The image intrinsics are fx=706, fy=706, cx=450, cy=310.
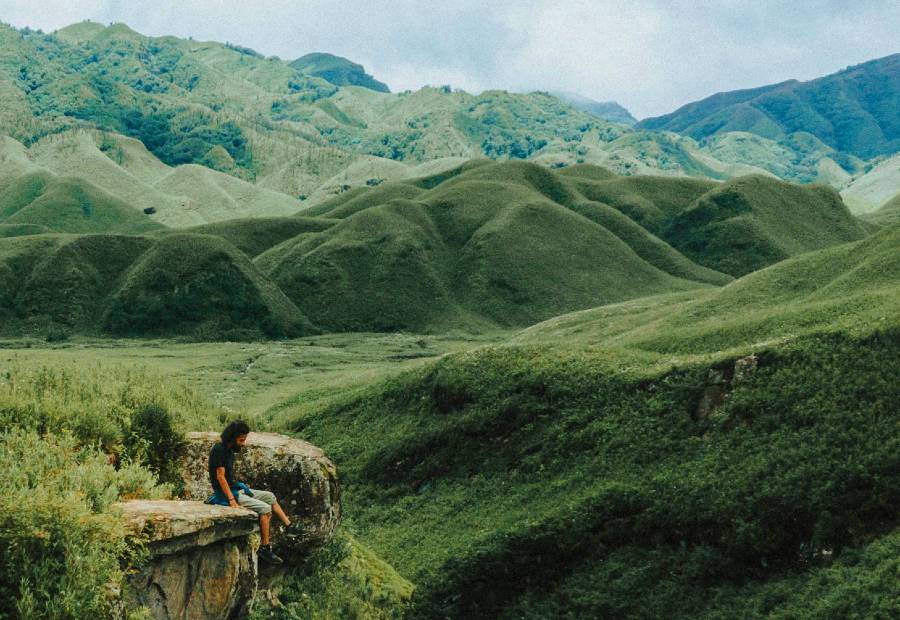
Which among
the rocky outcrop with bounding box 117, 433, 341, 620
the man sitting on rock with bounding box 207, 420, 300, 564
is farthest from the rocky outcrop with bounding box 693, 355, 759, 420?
the man sitting on rock with bounding box 207, 420, 300, 564

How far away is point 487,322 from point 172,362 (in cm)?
7408

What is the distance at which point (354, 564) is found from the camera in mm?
24969

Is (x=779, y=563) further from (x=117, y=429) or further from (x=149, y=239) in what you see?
(x=149, y=239)

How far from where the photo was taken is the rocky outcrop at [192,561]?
15492 millimetres

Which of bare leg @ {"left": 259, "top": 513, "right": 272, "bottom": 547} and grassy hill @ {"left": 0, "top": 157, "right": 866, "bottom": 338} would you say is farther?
grassy hill @ {"left": 0, "top": 157, "right": 866, "bottom": 338}

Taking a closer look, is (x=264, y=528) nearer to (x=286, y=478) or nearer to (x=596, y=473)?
(x=286, y=478)

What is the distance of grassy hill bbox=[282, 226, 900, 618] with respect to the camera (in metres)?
23.5

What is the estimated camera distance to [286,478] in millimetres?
22844

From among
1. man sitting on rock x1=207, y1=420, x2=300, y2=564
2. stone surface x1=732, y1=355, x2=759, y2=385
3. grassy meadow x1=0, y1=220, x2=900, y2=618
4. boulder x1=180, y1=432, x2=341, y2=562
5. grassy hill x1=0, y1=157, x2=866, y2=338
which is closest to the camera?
man sitting on rock x1=207, y1=420, x2=300, y2=564

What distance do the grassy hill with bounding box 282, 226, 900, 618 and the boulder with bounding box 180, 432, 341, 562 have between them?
254 inches

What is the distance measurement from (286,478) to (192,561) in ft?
20.6


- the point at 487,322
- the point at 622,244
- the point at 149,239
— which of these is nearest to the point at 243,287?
the point at 149,239

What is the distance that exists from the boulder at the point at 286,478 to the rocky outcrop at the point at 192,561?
157 inches

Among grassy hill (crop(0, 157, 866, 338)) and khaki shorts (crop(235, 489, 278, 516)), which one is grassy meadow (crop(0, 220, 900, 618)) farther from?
grassy hill (crop(0, 157, 866, 338))
